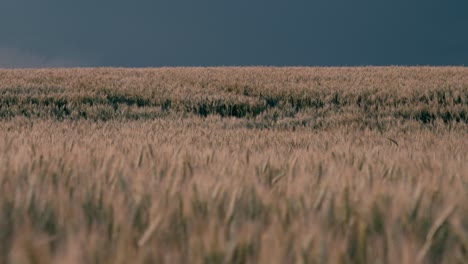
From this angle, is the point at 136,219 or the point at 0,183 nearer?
the point at 136,219

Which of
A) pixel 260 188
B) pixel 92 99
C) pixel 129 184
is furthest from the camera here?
pixel 92 99

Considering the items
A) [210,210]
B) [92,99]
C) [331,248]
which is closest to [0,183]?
[210,210]

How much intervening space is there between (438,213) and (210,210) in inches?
29.1

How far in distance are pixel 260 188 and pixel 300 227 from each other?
0.49 m

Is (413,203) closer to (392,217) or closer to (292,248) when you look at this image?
(392,217)

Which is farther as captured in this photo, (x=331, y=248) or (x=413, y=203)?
(x=413, y=203)

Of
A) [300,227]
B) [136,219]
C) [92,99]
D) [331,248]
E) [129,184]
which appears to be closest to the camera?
[331,248]

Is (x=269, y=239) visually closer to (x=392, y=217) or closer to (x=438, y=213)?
(x=392, y=217)

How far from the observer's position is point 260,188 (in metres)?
1.84

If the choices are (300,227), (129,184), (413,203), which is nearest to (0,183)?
(129,184)

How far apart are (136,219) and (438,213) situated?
38.0 inches

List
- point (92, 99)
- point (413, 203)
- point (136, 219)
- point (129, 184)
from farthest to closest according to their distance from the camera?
point (92, 99) < point (129, 184) < point (413, 203) < point (136, 219)

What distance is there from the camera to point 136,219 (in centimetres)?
153

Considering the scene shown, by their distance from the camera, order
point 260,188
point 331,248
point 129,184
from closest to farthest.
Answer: point 331,248 → point 260,188 → point 129,184
